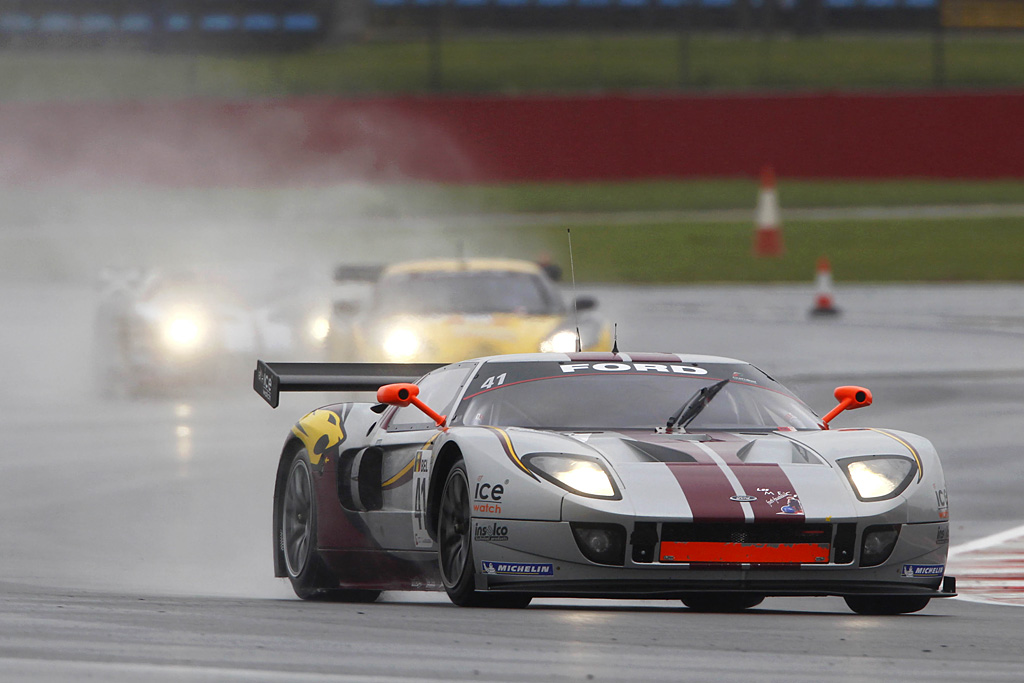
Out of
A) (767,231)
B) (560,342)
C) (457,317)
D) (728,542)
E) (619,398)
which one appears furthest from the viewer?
(767,231)

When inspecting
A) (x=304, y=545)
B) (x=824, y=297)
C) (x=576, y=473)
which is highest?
(x=576, y=473)

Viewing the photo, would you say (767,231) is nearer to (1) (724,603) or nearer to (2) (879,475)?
(1) (724,603)

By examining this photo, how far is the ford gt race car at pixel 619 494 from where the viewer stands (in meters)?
5.82

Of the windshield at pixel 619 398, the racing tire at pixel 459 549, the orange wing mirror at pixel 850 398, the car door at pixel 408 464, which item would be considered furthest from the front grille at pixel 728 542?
the orange wing mirror at pixel 850 398

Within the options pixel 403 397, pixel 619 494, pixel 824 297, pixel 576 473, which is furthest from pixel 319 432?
pixel 824 297

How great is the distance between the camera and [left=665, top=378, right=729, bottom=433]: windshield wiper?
6656mm

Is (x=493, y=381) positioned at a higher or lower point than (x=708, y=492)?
higher

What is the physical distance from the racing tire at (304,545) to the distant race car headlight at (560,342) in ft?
17.3

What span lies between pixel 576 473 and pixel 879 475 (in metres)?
0.97

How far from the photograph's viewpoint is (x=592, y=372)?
6.93m

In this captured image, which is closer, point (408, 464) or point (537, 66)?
point (408, 464)

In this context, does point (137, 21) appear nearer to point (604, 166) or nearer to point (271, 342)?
point (604, 166)

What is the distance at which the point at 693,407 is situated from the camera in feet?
22.0

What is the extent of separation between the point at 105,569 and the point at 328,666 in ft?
11.0
